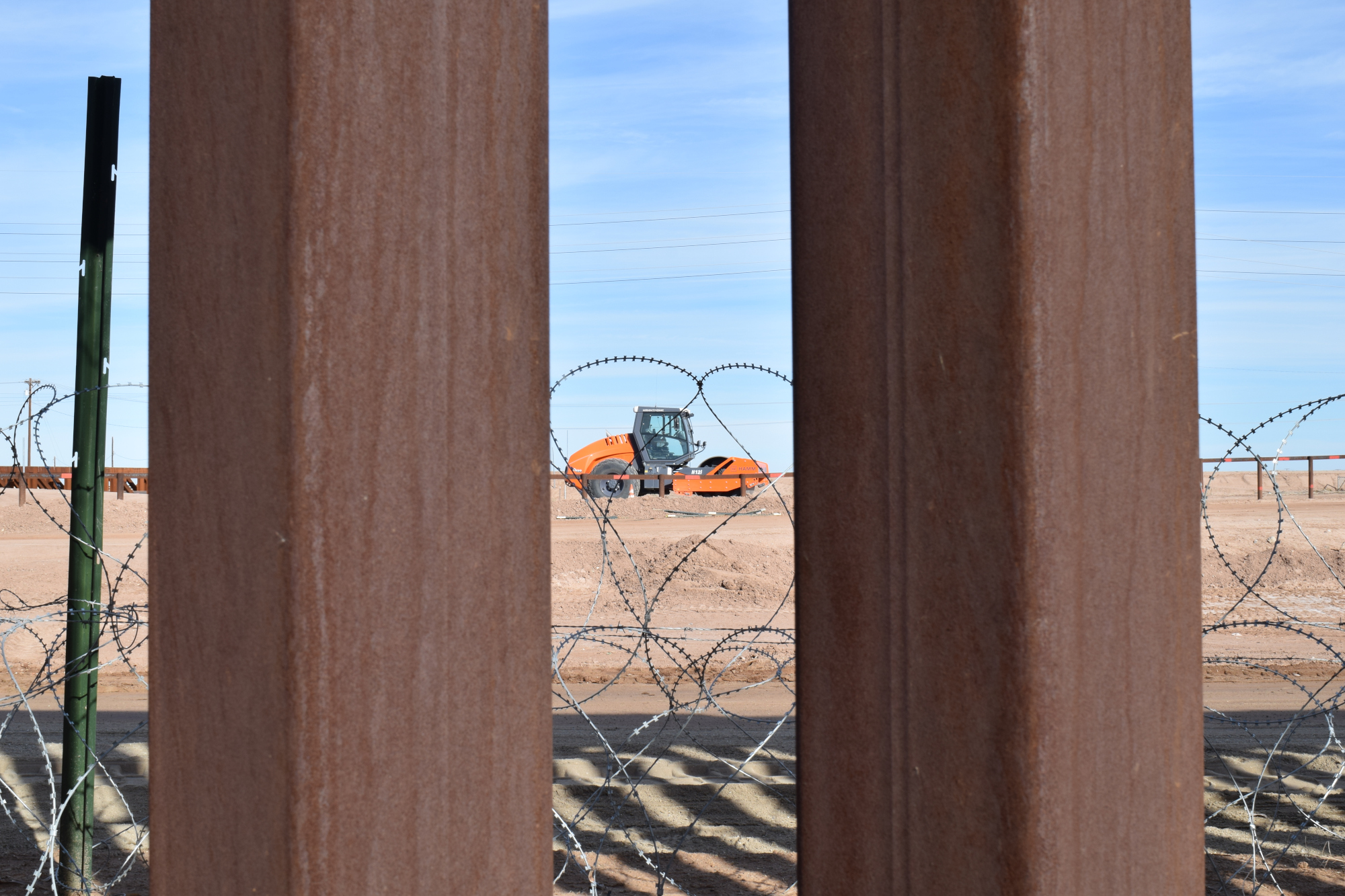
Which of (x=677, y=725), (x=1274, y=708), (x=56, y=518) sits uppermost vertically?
(x=56, y=518)

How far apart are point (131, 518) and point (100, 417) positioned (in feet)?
58.9

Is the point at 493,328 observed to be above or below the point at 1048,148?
below

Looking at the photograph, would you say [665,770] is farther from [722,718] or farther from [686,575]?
[686,575]

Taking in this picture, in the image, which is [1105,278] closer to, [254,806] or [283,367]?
[283,367]

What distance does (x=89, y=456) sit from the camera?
4.32 m

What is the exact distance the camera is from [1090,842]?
1.29 metres

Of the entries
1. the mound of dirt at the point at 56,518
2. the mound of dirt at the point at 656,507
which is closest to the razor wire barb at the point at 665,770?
the mound of dirt at the point at 656,507

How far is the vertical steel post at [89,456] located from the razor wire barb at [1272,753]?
3949mm

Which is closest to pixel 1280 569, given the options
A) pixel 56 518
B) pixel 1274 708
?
pixel 1274 708

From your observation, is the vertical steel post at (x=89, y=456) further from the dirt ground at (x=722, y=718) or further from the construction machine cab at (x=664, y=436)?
the construction machine cab at (x=664, y=436)

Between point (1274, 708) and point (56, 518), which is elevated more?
point (56, 518)

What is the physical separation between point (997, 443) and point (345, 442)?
28.4 inches

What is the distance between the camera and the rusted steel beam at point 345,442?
1114mm

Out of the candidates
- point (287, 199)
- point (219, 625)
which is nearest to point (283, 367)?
point (287, 199)
